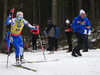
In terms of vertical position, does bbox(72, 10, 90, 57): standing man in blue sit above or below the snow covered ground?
above

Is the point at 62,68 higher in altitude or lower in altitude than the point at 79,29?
lower

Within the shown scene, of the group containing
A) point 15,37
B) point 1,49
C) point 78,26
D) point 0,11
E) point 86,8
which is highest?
point 86,8

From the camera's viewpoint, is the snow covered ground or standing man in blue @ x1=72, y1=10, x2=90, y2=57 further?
standing man in blue @ x1=72, y1=10, x2=90, y2=57

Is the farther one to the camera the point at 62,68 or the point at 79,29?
the point at 79,29

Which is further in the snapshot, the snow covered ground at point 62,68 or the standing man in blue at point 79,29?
the standing man in blue at point 79,29

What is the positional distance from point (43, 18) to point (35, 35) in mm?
28760

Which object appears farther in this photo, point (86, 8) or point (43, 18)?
point (43, 18)

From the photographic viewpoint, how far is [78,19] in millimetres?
6648

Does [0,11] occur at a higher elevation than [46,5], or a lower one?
lower

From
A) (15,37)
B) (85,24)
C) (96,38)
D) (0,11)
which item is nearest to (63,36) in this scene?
(96,38)

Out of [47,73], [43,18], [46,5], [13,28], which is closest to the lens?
[47,73]

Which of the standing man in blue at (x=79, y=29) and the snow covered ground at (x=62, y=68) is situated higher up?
the standing man in blue at (x=79, y=29)

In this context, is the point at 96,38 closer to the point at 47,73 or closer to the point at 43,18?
the point at 47,73

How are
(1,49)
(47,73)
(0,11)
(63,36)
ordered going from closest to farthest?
(47,73)
(1,49)
(63,36)
(0,11)
